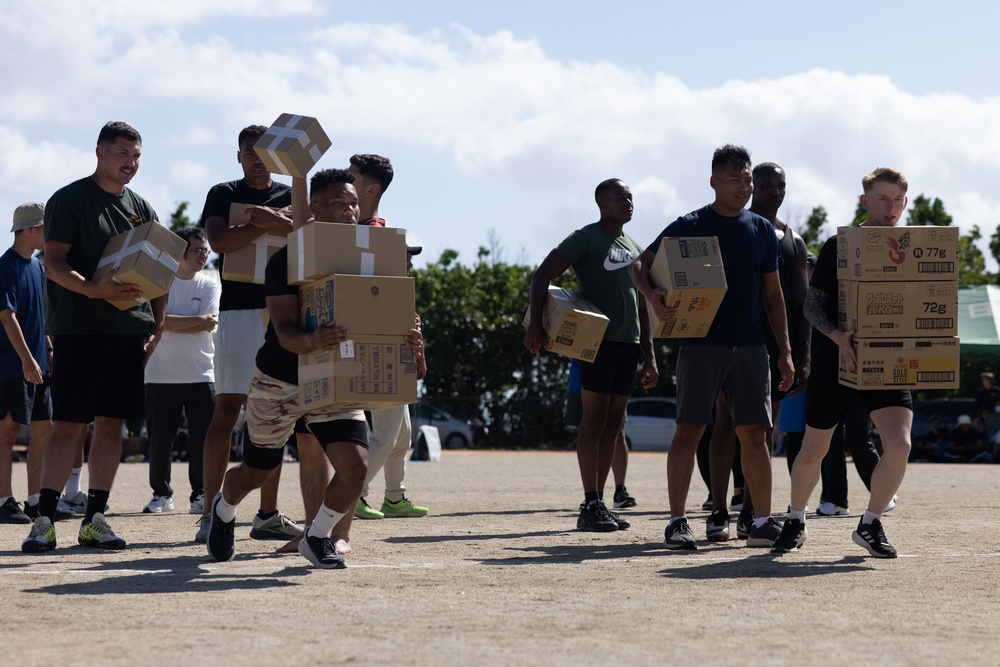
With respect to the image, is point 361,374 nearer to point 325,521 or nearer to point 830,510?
point 325,521

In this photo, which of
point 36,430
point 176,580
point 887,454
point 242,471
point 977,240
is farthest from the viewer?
point 977,240

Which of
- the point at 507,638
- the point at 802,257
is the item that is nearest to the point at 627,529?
the point at 802,257

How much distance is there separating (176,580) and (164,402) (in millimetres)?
5027

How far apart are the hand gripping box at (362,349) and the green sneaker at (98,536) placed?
183 centimetres

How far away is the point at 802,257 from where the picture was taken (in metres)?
8.48

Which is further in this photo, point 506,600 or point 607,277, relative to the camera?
point 607,277

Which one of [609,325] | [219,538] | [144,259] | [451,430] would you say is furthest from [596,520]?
[451,430]

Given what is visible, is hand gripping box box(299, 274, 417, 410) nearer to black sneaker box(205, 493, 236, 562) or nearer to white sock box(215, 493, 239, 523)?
white sock box(215, 493, 239, 523)

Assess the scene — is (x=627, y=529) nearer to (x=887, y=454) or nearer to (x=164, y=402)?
(x=887, y=454)

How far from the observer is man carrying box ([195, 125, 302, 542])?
7203mm

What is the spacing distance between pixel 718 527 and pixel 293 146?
3.26 meters

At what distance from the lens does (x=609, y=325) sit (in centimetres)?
851

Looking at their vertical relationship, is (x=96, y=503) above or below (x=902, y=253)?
below

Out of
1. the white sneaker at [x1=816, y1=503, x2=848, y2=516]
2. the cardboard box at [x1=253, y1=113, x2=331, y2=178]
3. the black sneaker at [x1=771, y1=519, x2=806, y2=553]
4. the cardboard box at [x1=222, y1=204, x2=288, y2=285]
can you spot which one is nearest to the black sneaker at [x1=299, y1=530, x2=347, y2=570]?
the cardboard box at [x1=222, y1=204, x2=288, y2=285]
